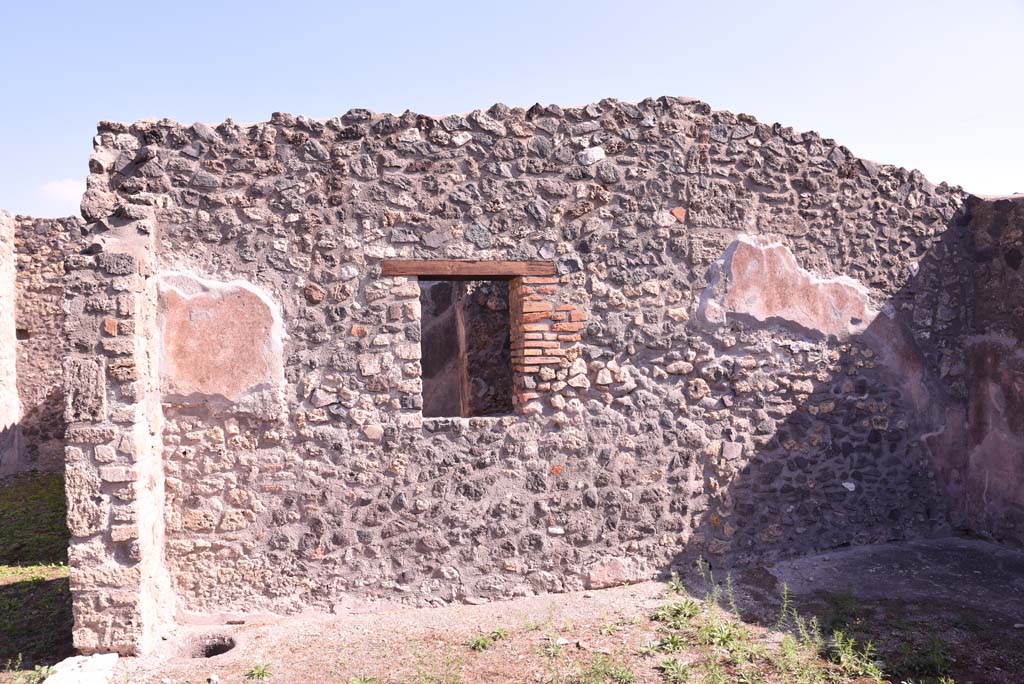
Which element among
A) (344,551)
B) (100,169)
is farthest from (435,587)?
(100,169)

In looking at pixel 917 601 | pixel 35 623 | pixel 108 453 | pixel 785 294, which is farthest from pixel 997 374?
pixel 35 623

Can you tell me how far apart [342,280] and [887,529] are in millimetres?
4533

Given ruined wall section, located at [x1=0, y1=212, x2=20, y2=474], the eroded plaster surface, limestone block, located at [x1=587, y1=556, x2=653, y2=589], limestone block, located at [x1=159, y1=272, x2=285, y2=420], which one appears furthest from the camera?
ruined wall section, located at [x1=0, y1=212, x2=20, y2=474]

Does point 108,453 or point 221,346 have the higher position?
point 221,346

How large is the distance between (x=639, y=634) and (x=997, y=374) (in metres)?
3.62

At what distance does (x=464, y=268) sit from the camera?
15.7 feet

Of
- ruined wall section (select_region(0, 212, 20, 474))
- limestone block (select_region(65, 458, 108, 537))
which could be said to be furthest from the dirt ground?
ruined wall section (select_region(0, 212, 20, 474))

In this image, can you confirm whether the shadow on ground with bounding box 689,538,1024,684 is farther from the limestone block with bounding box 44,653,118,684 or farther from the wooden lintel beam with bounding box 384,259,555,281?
the limestone block with bounding box 44,653,118,684

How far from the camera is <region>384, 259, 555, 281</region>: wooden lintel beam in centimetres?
470

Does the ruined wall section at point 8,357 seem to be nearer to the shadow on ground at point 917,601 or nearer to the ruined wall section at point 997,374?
the shadow on ground at point 917,601

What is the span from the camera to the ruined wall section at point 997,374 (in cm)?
541

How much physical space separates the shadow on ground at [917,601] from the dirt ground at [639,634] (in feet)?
0.04

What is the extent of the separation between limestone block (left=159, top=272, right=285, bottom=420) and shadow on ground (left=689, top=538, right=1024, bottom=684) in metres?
3.21

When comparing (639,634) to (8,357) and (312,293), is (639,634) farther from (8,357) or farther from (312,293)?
(8,357)
